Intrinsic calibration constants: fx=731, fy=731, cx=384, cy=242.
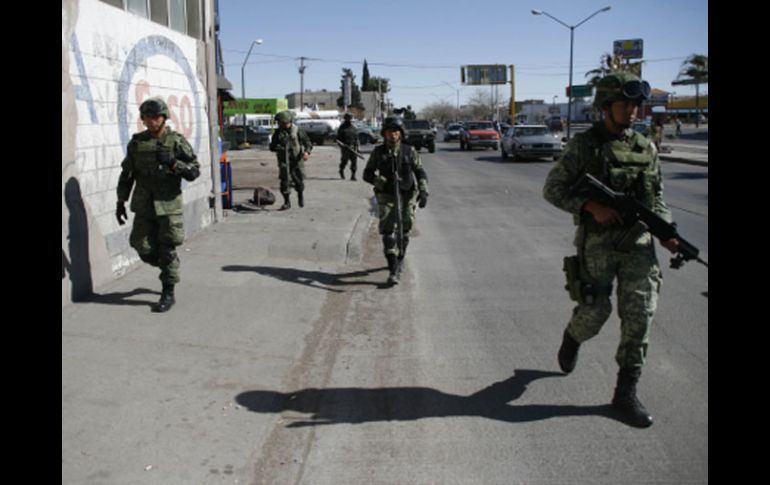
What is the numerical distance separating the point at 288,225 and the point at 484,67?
76.6 m

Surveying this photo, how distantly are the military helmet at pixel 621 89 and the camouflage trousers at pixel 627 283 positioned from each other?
718 millimetres

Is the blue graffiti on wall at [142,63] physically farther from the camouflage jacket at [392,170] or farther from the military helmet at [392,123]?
the military helmet at [392,123]

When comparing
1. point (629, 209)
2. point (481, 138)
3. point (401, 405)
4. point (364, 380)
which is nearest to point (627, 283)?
point (629, 209)

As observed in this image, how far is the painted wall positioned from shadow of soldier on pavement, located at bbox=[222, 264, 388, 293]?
1309 mm

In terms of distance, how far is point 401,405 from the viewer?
4.17m

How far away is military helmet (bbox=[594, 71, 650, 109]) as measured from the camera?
389 centimetres

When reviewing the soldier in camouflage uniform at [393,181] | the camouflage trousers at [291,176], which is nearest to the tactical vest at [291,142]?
the camouflage trousers at [291,176]

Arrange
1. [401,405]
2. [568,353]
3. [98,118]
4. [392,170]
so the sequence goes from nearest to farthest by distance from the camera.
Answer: [401,405], [568,353], [98,118], [392,170]

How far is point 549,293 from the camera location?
22.6 ft

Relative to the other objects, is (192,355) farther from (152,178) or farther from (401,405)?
(152,178)

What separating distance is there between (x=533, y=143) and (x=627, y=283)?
24.3 metres
